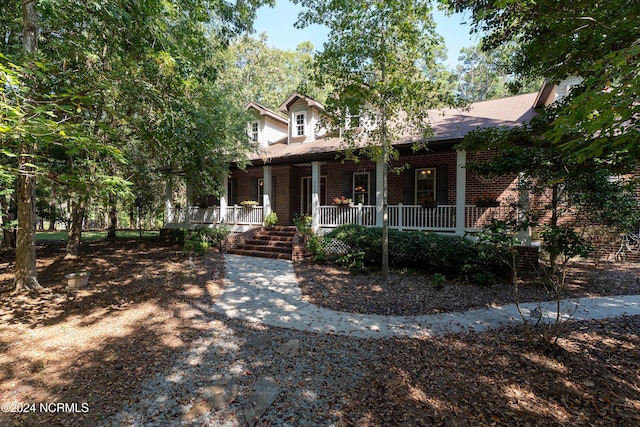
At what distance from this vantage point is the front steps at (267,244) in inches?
427

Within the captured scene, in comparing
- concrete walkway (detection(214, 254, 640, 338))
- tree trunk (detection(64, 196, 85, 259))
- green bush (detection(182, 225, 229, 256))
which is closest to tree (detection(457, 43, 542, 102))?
green bush (detection(182, 225, 229, 256))

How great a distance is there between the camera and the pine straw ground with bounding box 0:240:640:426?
9.25 feet

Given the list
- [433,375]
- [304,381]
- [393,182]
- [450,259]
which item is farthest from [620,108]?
[393,182]

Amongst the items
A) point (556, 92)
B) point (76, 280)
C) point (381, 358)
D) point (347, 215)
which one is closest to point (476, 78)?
point (556, 92)

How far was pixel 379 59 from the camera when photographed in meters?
6.75

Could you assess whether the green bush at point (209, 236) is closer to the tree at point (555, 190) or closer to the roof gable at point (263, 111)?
the roof gable at point (263, 111)

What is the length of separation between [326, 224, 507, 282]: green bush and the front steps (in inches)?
99.6

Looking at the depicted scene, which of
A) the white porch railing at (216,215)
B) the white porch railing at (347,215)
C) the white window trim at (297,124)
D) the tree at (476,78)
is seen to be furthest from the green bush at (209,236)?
the tree at (476,78)

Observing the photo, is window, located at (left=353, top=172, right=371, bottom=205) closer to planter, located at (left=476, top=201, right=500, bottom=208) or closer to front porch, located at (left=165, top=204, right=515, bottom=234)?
front porch, located at (left=165, top=204, right=515, bottom=234)

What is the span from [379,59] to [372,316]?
553 centimetres

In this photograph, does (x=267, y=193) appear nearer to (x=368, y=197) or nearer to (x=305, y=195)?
(x=305, y=195)

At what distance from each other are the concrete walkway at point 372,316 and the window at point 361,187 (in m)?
6.67

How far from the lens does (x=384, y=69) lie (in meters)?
6.77

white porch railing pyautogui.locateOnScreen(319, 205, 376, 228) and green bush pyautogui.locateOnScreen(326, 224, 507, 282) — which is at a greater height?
white porch railing pyautogui.locateOnScreen(319, 205, 376, 228)
